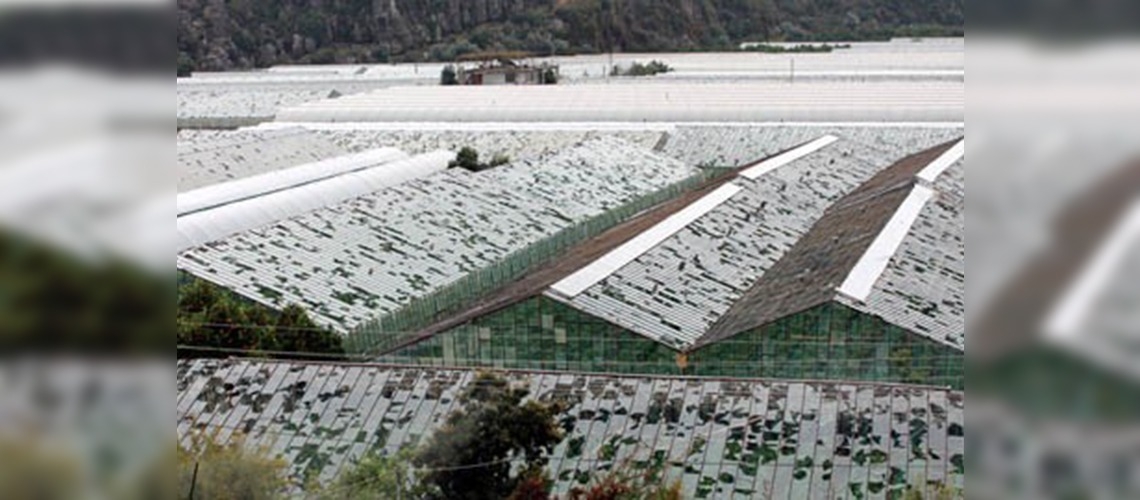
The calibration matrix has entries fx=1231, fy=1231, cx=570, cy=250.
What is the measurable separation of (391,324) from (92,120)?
12692 mm

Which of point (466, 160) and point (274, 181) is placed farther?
point (466, 160)

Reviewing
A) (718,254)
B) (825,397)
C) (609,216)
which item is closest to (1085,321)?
(825,397)

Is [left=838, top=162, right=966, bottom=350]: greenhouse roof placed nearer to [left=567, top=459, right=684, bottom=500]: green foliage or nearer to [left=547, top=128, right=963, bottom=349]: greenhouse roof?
[left=547, top=128, right=963, bottom=349]: greenhouse roof

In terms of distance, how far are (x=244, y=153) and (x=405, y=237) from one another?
33.8 ft

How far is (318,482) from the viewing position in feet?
28.1

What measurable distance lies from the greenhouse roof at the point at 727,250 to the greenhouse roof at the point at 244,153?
378 inches

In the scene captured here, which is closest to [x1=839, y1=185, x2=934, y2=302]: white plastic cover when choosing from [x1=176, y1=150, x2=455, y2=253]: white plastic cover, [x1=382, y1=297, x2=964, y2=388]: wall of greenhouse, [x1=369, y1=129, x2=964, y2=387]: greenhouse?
[x1=369, y1=129, x2=964, y2=387]: greenhouse

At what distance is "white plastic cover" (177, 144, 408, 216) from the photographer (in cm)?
1917

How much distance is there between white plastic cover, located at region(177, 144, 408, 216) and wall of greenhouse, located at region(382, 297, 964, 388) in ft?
21.6

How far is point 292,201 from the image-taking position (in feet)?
64.8

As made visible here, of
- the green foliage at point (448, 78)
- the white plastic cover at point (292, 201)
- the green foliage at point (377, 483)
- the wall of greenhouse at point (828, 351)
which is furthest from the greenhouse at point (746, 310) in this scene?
the green foliage at point (448, 78)

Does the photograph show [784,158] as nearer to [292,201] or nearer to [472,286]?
[292,201]

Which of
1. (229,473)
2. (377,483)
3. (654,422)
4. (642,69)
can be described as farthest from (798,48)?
(229,473)

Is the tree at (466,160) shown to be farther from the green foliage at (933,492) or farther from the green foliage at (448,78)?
the green foliage at (933,492)
